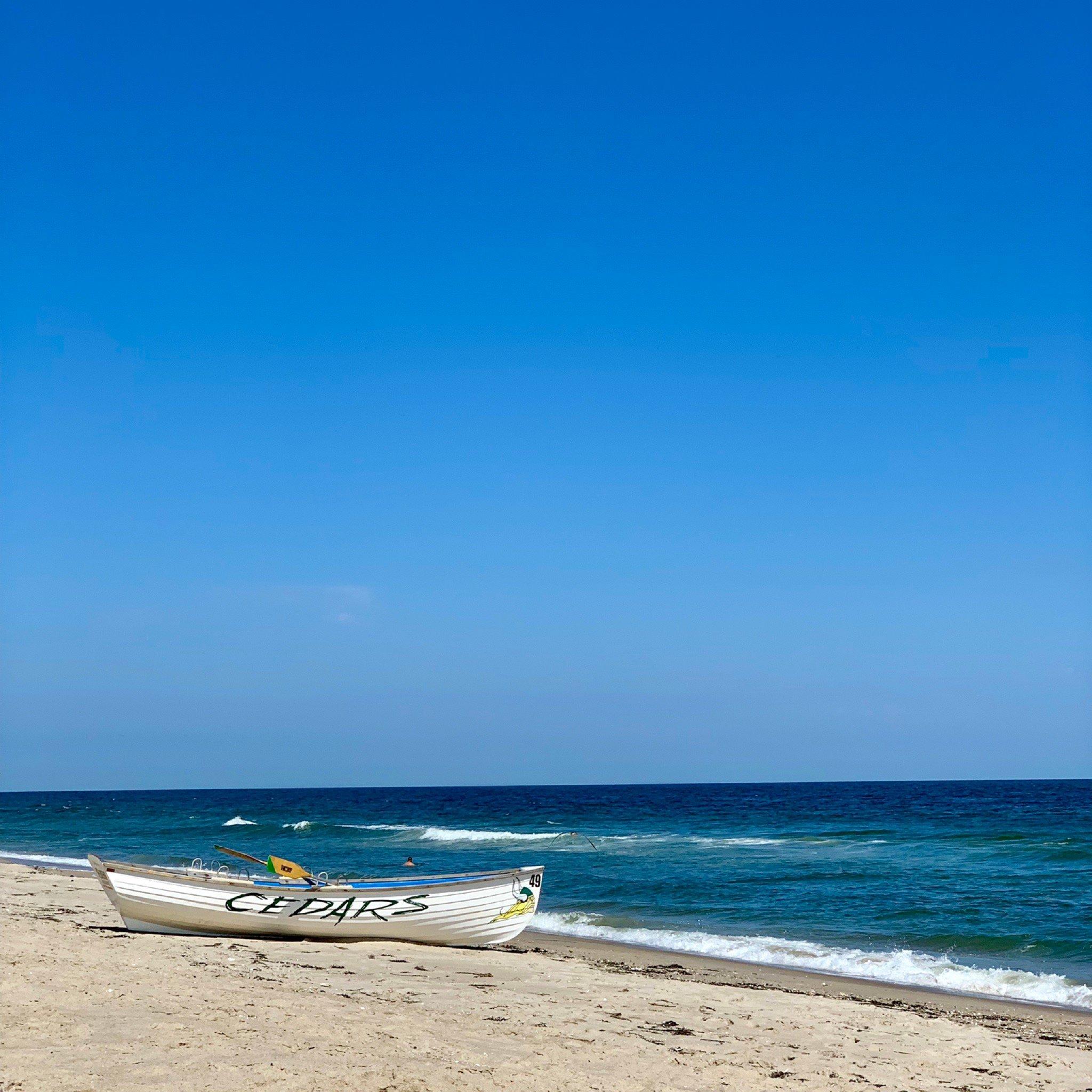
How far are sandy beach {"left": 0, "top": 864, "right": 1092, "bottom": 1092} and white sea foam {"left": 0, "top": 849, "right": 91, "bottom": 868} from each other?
731 inches

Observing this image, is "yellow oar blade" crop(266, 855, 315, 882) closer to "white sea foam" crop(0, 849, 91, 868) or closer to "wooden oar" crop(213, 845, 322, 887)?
"wooden oar" crop(213, 845, 322, 887)

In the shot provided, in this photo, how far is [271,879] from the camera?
1521 cm

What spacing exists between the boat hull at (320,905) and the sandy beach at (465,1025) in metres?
0.42

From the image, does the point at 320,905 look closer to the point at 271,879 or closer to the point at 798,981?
the point at 271,879

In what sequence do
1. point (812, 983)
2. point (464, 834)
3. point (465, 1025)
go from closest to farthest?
point (465, 1025)
point (812, 983)
point (464, 834)

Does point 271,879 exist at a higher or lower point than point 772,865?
higher

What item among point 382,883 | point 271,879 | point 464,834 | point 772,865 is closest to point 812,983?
point 382,883

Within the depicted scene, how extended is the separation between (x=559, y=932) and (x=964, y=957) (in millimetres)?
6555

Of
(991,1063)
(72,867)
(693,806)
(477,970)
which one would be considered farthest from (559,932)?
(693,806)

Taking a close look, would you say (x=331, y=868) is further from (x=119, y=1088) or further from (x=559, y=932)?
(x=119, y=1088)

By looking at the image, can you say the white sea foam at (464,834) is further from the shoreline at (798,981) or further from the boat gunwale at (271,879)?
the boat gunwale at (271,879)

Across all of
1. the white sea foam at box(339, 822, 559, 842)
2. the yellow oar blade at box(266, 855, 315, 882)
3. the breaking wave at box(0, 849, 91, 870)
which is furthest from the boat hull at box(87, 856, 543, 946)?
the white sea foam at box(339, 822, 559, 842)

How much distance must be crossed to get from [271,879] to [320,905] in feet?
2.80

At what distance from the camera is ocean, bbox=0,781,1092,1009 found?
650 inches
